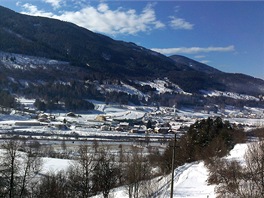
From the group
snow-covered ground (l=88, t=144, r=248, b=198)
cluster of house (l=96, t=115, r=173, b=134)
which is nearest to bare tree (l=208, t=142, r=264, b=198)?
snow-covered ground (l=88, t=144, r=248, b=198)

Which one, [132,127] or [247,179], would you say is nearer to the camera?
[247,179]

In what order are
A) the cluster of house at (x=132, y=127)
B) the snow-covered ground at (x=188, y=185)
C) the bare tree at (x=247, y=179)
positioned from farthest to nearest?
the cluster of house at (x=132, y=127)
the snow-covered ground at (x=188, y=185)
the bare tree at (x=247, y=179)

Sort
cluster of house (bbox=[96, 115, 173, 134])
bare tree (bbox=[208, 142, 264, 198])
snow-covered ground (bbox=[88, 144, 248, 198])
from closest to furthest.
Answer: bare tree (bbox=[208, 142, 264, 198])
snow-covered ground (bbox=[88, 144, 248, 198])
cluster of house (bbox=[96, 115, 173, 134])

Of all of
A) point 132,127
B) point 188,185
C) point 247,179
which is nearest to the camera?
point 247,179

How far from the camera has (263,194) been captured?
14.8 meters

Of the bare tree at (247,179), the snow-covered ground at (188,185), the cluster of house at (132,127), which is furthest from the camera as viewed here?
the cluster of house at (132,127)

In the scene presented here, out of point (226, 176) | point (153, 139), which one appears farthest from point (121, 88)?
point (226, 176)

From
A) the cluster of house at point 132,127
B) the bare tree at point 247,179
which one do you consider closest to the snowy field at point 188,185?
the bare tree at point 247,179

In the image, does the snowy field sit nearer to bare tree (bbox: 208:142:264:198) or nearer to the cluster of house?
bare tree (bbox: 208:142:264:198)

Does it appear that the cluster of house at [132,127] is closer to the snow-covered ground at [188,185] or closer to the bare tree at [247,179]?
the snow-covered ground at [188,185]

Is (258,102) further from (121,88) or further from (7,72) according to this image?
(7,72)

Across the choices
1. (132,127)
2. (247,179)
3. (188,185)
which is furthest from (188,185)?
(132,127)

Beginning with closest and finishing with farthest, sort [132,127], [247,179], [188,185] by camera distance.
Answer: [247,179], [188,185], [132,127]

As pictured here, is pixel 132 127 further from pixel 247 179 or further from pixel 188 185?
pixel 247 179
